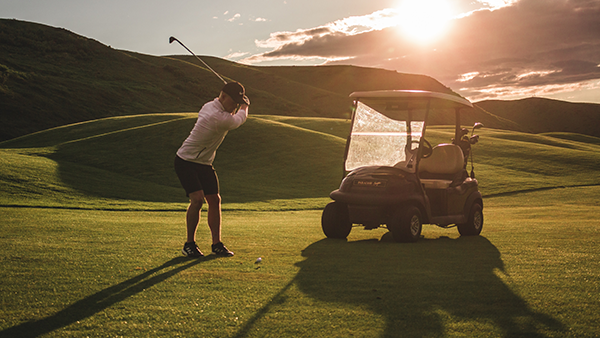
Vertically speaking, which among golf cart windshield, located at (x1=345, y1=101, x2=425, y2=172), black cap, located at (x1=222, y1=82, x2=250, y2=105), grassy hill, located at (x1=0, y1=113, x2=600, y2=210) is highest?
black cap, located at (x1=222, y1=82, x2=250, y2=105)

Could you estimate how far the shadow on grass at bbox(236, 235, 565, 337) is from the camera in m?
4.02

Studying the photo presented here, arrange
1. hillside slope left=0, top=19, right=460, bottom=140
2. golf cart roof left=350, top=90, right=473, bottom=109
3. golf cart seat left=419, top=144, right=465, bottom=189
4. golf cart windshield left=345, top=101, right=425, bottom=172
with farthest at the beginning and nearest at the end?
hillside slope left=0, top=19, right=460, bottom=140 → golf cart seat left=419, top=144, right=465, bottom=189 → golf cart windshield left=345, top=101, right=425, bottom=172 → golf cart roof left=350, top=90, right=473, bottom=109

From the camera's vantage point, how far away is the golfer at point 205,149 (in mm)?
6879

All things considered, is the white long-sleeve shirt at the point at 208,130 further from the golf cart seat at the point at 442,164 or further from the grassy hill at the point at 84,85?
the grassy hill at the point at 84,85

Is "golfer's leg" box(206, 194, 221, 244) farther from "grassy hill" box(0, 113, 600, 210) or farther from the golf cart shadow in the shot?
"grassy hill" box(0, 113, 600, 210)

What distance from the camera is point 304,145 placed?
37.0 metres

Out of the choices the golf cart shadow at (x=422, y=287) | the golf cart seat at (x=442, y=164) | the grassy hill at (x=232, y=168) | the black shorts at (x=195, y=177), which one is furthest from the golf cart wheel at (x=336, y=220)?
the grassy hill at (x=232, y=168)

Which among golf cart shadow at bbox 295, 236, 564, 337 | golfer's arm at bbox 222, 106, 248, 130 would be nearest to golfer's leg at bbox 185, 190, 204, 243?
golfer's arm at bbox 222, 106, 248, 130

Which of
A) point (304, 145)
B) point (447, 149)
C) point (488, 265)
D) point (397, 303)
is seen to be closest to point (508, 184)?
point (304, 145)

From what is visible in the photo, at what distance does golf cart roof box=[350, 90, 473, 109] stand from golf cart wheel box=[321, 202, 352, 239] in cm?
210

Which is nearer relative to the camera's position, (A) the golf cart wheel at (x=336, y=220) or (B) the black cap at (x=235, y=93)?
(B) the black cap at (x=235, y=93)

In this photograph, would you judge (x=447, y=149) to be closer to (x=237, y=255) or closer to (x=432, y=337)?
(x=237, y=255)

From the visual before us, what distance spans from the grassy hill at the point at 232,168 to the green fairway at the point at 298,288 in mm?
11119

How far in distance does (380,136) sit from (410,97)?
0.97 metres
